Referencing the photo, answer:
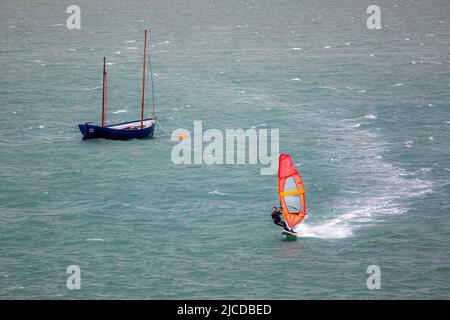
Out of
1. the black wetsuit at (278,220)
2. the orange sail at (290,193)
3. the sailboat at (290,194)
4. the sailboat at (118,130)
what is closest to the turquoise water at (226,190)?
the sailboat at (118,130)

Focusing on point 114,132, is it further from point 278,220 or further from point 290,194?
point 278,220

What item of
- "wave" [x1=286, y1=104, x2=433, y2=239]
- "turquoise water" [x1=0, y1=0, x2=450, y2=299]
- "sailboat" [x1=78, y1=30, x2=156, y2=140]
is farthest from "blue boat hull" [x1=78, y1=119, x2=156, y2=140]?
"wave" [x1=286, y1=104, x2=433, y2=239]

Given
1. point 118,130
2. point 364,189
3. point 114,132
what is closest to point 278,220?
point 364,189

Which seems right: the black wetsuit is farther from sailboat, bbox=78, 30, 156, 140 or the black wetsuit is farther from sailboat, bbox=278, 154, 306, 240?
sailboat, bbox=78, 30, 156, 140

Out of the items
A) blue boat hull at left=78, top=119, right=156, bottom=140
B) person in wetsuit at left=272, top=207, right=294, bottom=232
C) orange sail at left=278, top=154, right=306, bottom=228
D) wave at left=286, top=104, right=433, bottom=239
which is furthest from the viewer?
blue boat hull at left=78, top=119, right=156, bottom=140

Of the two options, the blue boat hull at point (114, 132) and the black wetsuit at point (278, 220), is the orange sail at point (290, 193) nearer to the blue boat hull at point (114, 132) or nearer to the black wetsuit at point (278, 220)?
the black wetsuit at point (278, 220)

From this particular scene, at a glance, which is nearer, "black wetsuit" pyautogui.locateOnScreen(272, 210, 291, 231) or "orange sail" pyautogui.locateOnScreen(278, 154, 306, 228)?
"black wetsuit" pyautogui.locateOnScreen(272, 210, 291, 231)
